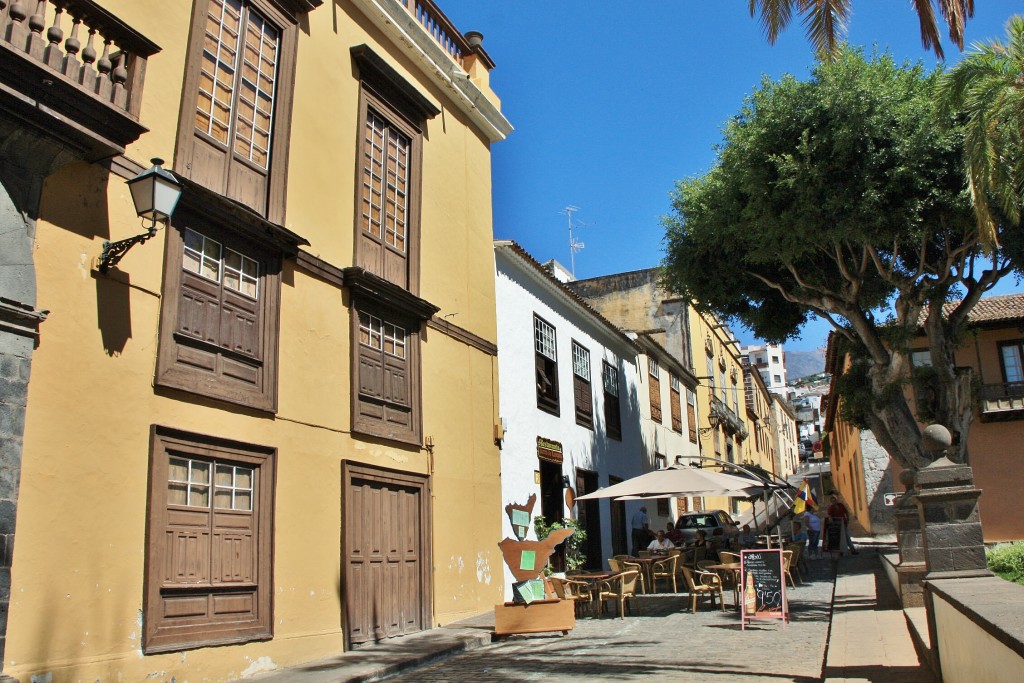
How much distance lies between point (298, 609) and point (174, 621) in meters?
1.78

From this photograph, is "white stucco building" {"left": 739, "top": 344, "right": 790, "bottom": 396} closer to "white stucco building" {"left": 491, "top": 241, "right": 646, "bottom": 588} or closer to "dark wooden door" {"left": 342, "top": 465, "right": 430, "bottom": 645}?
"white stucco building" {"left": 491, "top": 241, "right": 646, "bottom": 588}

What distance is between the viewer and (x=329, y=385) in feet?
34.1

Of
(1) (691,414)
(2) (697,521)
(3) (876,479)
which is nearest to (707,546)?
(2) (697,521)

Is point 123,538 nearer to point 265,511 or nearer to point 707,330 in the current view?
point 265,511

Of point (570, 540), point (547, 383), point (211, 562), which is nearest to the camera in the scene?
point (211, 562)

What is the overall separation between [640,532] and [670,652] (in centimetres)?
1170

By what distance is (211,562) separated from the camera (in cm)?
820

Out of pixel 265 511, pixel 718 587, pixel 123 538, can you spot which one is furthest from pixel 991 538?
pixel 123 538

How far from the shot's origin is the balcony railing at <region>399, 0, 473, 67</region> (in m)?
14.0

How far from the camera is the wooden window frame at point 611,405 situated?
21859 millimetres

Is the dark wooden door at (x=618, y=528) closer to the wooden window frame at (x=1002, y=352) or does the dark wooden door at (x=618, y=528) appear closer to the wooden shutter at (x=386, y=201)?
the wooden shutter at (x=386, y=201)

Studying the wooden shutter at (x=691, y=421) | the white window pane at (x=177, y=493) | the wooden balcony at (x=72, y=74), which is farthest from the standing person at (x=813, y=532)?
the wooden balcony at (x=72, y=74)

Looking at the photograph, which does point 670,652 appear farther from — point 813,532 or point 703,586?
point 813,532

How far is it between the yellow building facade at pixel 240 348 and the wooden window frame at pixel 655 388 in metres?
12.5
